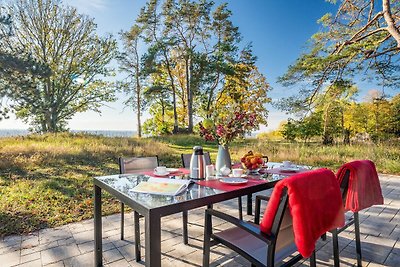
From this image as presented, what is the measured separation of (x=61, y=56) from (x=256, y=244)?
14.7m

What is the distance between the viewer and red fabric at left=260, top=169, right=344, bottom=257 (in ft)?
3.88

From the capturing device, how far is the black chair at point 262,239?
121 centimetres

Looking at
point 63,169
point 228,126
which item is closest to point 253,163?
point 228,126

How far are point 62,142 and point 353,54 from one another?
31.3ft

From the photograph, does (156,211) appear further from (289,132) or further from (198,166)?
(289,132)

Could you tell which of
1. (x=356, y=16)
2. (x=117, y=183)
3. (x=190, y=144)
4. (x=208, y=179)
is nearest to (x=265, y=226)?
(x=208, y=179)

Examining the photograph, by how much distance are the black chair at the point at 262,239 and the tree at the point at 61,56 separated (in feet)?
34.4

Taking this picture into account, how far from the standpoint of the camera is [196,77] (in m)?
15.3

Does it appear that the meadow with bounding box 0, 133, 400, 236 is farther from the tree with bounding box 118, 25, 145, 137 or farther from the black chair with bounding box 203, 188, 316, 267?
the tree with bounding box 118, 25, 145, 137

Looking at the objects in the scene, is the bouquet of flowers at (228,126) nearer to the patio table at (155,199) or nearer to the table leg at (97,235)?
the patio table at (155,199)

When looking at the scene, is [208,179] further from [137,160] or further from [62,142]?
[62,142]

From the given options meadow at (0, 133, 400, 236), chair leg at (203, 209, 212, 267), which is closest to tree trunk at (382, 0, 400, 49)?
meadow at (0, 133, 400, 236)

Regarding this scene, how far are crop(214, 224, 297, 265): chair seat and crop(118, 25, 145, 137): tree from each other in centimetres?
1401

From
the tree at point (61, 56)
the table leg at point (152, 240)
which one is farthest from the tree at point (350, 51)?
the tree at point (61, 56)
